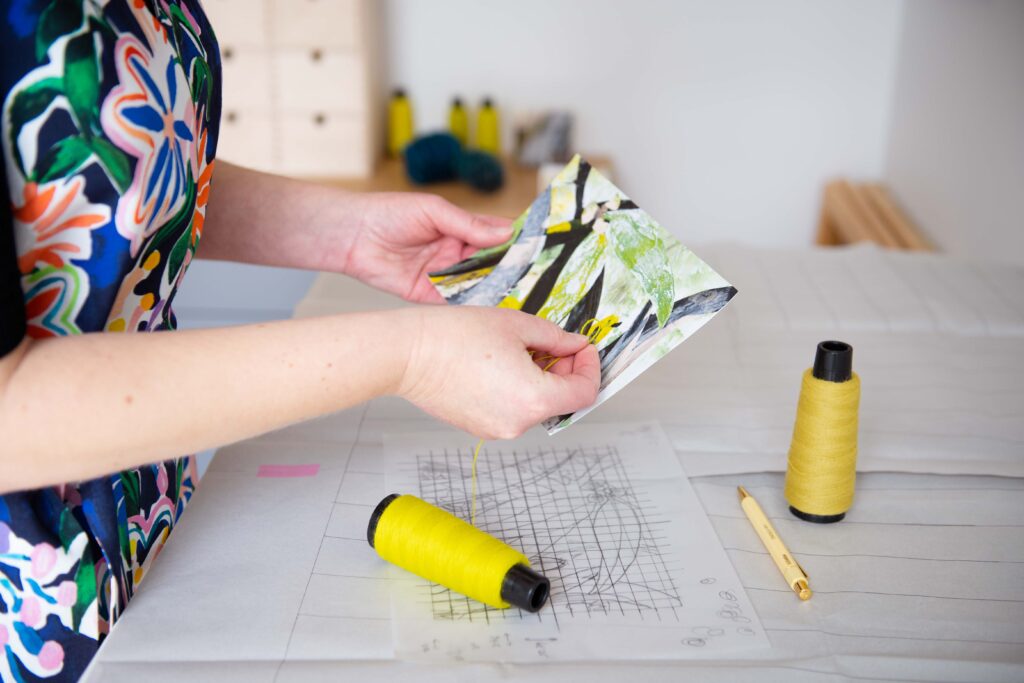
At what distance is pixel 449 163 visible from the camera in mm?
2398

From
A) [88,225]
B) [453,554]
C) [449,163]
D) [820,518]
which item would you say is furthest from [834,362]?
[449,163]

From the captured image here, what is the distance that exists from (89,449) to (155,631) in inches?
6.9

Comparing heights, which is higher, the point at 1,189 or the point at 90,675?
the point at 1,189

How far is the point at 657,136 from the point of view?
263 centimetres

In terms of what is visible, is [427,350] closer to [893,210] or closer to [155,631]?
[155,631]

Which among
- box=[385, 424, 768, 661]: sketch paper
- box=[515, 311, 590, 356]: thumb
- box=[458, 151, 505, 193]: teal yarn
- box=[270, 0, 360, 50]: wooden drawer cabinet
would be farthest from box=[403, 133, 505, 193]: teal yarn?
box=[515, 311, 590, 356]: thumb

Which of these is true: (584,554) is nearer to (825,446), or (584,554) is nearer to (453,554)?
(453,554)

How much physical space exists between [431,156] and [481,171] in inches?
5.6

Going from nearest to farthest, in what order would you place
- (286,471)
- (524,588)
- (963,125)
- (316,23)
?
(524,588) → (286,471) → (963,125) → (316,23)

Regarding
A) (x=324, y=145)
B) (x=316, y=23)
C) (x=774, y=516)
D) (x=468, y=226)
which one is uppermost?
(x=316, y=23)

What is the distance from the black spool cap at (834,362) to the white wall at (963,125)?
1.11 m

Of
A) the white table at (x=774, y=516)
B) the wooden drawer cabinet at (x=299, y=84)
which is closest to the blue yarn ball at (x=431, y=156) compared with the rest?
the wooden drawer cabinet at (x=299, y=84)

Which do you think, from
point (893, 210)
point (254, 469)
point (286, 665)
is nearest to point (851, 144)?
point (893, 210)

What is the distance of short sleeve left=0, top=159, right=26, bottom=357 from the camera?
586 mm
